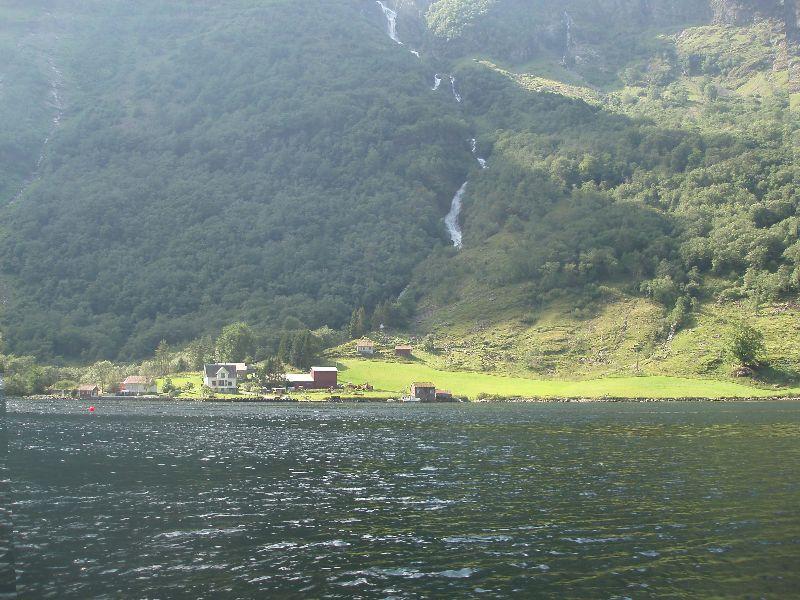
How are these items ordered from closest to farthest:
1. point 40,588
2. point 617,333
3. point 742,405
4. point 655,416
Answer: point 40,588 < point 655,416 < point 742,405 < point 617,333

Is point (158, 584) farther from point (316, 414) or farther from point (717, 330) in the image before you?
point (717, 330)

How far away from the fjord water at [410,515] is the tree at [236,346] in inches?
4274

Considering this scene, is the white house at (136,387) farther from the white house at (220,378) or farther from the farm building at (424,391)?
the farm building at (424,391)

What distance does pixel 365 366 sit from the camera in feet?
557

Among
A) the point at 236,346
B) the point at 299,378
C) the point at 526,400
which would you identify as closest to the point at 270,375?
the point at 299,378

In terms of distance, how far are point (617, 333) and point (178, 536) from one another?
165 metres

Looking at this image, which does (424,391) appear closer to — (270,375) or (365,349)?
(270,375)

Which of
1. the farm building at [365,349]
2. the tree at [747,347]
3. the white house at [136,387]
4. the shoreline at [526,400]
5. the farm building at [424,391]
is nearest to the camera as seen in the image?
the shoreline at [526,400]

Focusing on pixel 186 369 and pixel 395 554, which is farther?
pixel 186 369

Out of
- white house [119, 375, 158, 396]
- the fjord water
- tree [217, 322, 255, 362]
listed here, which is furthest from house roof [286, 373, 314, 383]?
the fjord water

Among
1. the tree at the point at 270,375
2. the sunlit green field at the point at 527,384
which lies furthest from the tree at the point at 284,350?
the sunlit green field at the point at 527,384

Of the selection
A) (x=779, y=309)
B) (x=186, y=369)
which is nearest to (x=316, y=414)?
(x=186, y=369)

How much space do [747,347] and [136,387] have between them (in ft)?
441

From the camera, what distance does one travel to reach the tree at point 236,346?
7092 inches
